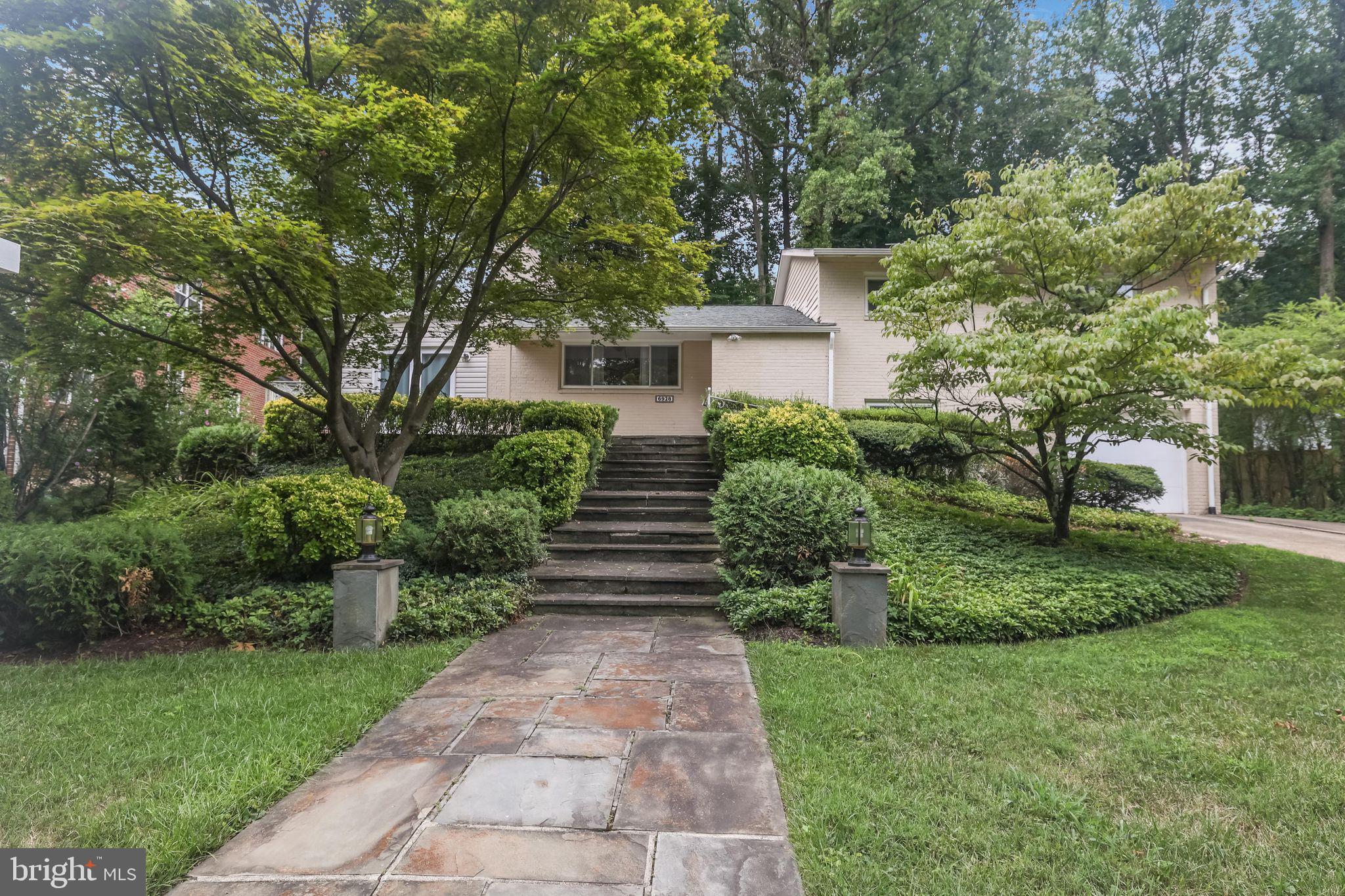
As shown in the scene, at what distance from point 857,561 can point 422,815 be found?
11.0 ft

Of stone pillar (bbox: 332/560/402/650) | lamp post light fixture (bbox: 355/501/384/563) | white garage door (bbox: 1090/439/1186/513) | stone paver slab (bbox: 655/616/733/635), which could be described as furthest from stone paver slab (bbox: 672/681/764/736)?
white garage door (bbox: 1090/439/1186/513)

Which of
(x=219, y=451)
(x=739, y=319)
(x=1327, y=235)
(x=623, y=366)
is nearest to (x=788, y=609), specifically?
(x=739, y=319)

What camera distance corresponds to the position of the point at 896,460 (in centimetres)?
949

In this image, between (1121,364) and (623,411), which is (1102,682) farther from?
(623,411)

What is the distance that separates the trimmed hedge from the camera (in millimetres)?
10117

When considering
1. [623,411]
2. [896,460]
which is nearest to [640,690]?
[896,460]

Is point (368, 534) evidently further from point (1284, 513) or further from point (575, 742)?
point (1284, 513)

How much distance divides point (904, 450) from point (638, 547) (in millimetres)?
4985

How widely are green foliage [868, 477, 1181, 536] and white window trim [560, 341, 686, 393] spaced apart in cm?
589

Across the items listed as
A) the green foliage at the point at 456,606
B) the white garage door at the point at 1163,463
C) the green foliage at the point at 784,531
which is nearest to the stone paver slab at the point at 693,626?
the green foliage at the point at 784,531

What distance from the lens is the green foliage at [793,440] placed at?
7492 millimetres

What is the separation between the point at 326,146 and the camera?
15.6 feet

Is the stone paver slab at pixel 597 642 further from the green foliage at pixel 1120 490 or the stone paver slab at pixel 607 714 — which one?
the green foliage at pixel 1120 490

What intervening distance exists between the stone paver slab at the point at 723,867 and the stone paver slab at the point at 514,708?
1357 mm
